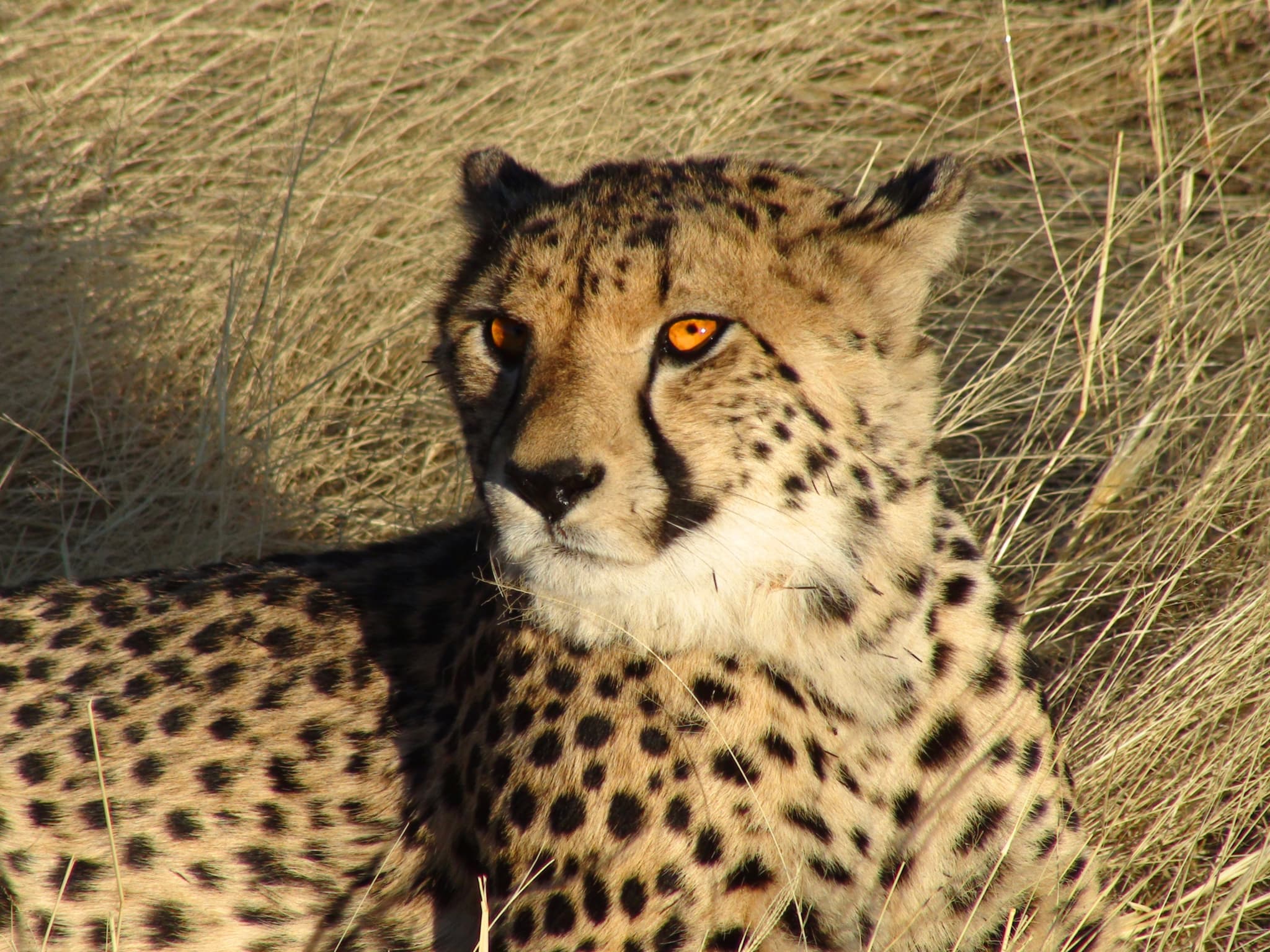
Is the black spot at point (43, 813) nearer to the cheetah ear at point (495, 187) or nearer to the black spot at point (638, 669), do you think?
the black spot at point (638, 669)

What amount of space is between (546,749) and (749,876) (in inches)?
12.3

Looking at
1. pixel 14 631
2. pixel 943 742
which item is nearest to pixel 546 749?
pixel 943 742

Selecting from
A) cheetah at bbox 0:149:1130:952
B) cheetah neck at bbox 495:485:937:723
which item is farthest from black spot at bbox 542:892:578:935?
cheetah neck at bbox 495:485:937:723

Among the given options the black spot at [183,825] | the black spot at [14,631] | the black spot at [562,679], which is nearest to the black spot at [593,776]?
the black spot at [562,679]

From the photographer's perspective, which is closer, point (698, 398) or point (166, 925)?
point (698, 398)

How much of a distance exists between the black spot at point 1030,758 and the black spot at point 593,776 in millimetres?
594

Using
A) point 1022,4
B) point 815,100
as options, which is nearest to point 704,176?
point 815,100

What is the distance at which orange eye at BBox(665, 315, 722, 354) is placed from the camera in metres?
1.85

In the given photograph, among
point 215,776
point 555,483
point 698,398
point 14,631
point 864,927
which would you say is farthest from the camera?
point 14,631

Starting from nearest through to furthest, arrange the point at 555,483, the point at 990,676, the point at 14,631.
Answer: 1. the point at 555,483
2. the point at 990,676
3. the point at 14,631

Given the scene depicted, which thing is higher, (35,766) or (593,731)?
(593,731)

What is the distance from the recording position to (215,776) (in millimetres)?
2154

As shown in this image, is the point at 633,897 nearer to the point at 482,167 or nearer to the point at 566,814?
the point at 566,814

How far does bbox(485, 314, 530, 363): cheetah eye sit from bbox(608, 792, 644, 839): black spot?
596mm
